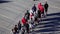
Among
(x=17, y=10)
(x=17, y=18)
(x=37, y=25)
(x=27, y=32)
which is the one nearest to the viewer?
(x=27, y=32)

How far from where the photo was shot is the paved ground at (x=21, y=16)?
22.9 meters

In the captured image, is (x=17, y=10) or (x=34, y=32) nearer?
(x=34, y=32)

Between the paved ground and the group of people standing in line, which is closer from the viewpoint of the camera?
the group of people standing in line

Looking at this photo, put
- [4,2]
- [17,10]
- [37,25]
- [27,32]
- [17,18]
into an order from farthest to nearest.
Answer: [4,2]
[17,10]
[17,18]
[37,25]
[27,32]

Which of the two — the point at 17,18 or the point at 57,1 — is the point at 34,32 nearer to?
the point at 17,18

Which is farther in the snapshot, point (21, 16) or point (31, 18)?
point (21, 16)

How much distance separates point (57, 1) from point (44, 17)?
498cm

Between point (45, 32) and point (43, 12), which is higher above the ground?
point (43, 12)

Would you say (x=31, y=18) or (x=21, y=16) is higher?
(x=21, y=16)

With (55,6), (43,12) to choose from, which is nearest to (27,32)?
(43,12)

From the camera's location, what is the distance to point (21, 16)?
83.1 ft

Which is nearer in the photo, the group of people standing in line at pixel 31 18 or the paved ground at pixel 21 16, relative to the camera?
the group of people standing in line at pixel 31 18

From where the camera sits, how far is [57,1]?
2922 centimetres

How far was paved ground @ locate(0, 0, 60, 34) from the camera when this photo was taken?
22906mm
